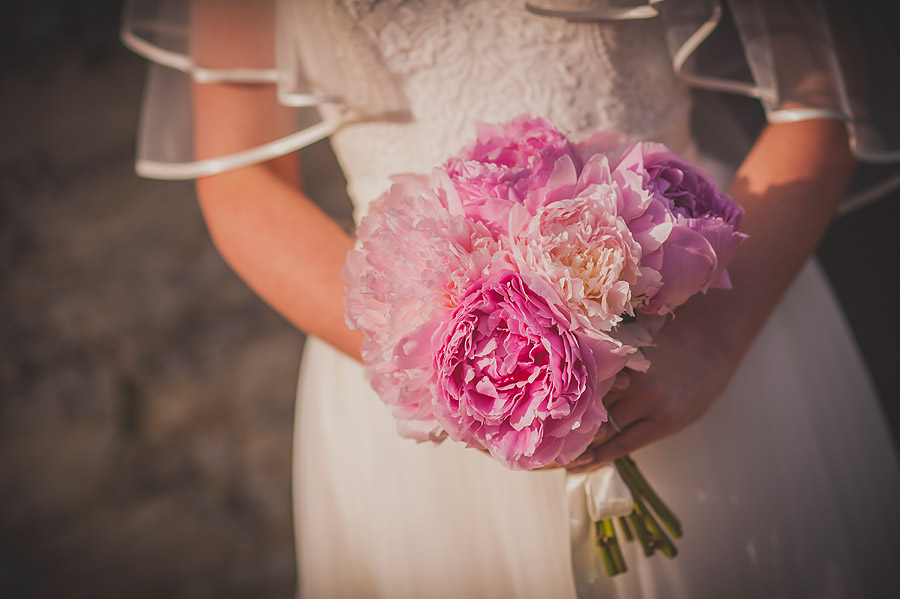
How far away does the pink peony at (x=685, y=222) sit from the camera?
480mm

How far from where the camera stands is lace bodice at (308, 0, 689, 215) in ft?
2.48

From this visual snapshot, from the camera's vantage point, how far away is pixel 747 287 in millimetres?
733

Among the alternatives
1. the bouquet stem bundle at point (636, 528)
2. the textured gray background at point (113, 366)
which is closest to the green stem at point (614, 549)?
the bouquet stem bundle at point (636, 528)

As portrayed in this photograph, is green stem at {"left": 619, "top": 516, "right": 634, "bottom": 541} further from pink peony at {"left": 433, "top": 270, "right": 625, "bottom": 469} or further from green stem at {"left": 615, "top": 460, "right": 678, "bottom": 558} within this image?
pink peony at {"left": 433, "top": 270, "right": 625, "bottom": 469}

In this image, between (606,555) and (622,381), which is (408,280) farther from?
(606,555)

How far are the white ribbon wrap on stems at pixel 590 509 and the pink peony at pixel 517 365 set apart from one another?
0.21 meters

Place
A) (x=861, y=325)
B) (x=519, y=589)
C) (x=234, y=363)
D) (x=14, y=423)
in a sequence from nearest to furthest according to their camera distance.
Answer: (x=519, y=589) < (x=861, y=325) < (x=14, y=423) < (x=234, y=363)

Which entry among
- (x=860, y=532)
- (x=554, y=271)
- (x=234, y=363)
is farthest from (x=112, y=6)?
(x=860, y=532)

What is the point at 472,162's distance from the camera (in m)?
0.49

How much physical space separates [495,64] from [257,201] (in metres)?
0.40

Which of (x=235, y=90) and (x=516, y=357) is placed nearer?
(x=516, y=357)

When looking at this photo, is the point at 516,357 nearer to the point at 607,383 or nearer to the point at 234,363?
the point at 607,383

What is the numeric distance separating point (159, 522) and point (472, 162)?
6.40 ft

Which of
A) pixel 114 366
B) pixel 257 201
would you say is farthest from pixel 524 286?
pixel 114 366
